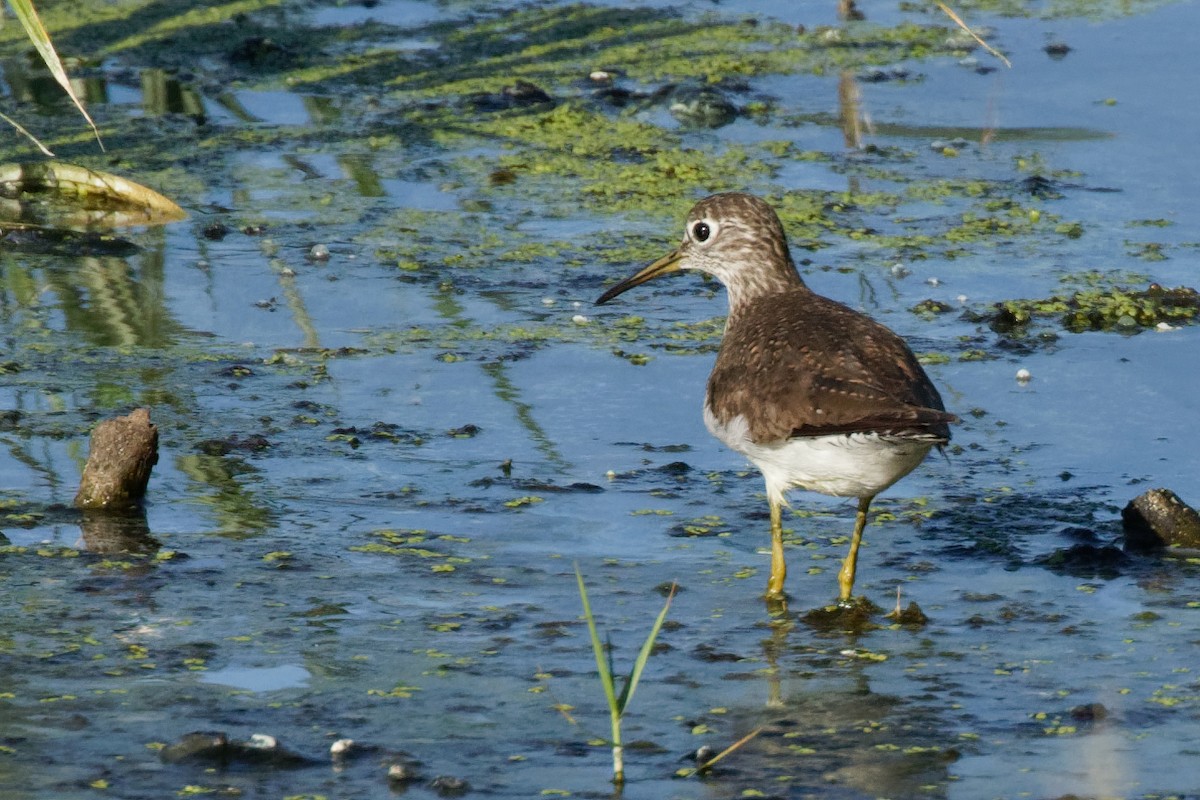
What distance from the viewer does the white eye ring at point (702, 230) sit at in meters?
6.71

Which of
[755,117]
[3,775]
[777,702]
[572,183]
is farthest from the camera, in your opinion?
[755,117]

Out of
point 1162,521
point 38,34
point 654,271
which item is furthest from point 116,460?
point 1162,521

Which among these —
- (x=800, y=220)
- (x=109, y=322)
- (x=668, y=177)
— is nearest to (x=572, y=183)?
(x=668, y=177)

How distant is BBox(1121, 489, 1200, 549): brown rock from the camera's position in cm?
543

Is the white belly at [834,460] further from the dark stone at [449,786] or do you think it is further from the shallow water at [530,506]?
the dark stone at [449,786]

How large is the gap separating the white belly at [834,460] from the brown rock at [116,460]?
1.73 meters

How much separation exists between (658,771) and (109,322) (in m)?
4.09

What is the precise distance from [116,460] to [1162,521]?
3.07 metres

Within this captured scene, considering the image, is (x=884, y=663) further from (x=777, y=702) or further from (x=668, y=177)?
(x=668, y=177)

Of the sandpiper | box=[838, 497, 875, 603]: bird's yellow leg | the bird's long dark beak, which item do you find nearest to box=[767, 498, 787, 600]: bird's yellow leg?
the sandpiper

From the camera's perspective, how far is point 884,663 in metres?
4.76

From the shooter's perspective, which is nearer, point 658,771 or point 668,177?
point 658,771

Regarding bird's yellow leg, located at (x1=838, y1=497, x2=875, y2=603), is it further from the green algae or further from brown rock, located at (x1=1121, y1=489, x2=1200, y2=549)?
the green algae

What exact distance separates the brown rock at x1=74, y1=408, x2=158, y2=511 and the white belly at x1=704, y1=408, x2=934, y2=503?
1732 mm
